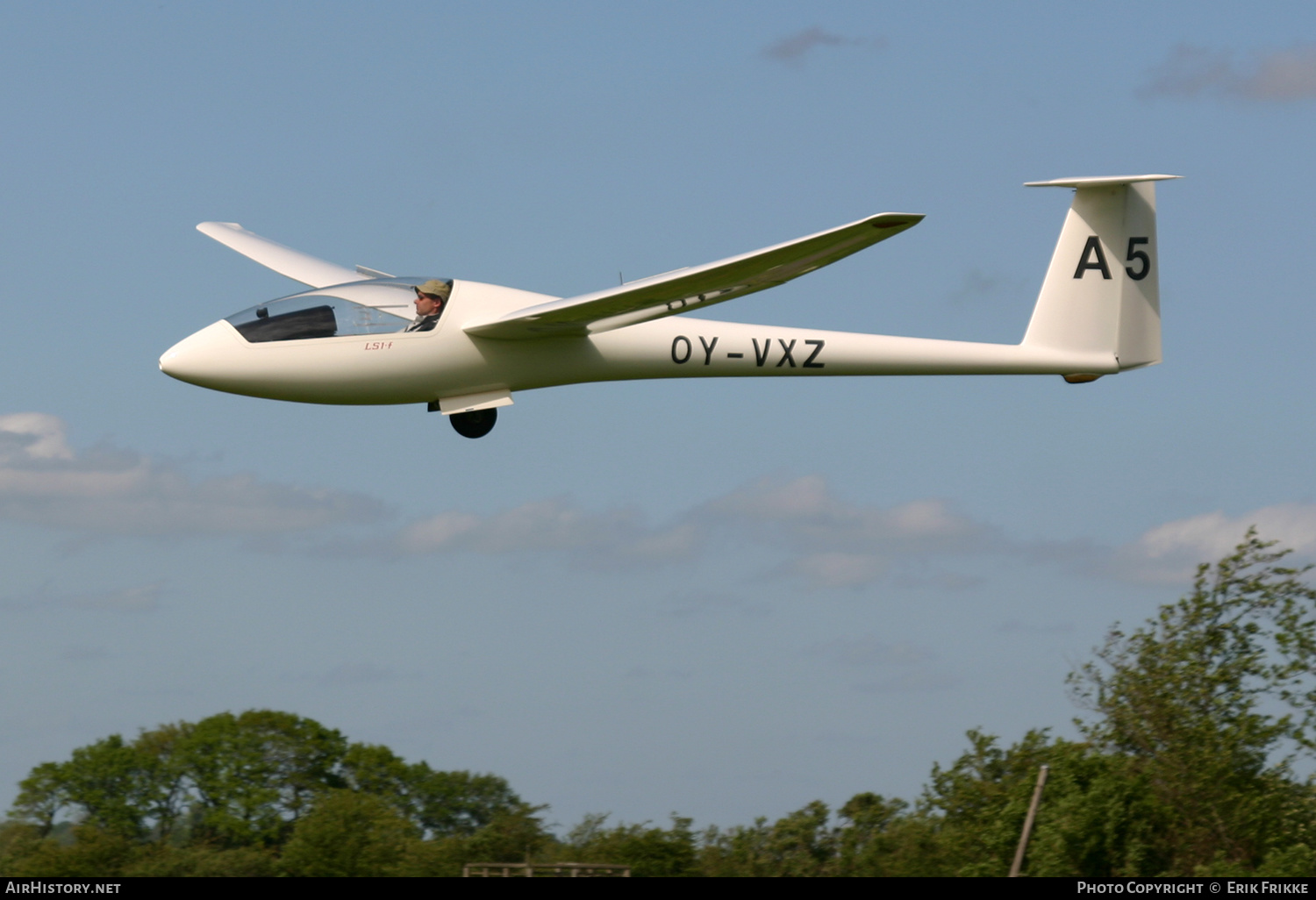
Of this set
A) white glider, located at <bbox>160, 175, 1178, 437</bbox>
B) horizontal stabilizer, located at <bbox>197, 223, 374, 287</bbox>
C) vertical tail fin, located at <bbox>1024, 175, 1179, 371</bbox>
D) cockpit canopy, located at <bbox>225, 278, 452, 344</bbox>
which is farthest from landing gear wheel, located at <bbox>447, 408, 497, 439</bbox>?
vertical tail fin, located at <bbox>1024, 175, 1179, 371</bbox>

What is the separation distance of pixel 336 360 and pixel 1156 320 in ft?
34.7

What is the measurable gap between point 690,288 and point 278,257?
366 inches

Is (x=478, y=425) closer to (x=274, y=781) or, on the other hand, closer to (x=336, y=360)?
(x=336, y=360)

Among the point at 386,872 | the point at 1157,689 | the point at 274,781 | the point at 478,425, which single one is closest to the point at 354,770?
the point at 274,781

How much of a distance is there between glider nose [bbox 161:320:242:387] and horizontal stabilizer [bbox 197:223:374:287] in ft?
15.0

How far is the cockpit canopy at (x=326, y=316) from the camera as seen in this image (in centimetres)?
1494

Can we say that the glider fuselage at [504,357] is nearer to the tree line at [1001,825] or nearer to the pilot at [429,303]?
the pilot at [429,303]

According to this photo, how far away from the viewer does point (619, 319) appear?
15.3m

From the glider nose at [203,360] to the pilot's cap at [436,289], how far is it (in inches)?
83.6

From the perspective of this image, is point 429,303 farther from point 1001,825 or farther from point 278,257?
point 1001,825

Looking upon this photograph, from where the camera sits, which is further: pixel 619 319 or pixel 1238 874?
pixel 1238 874

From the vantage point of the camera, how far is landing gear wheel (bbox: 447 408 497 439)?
16.6 metres
